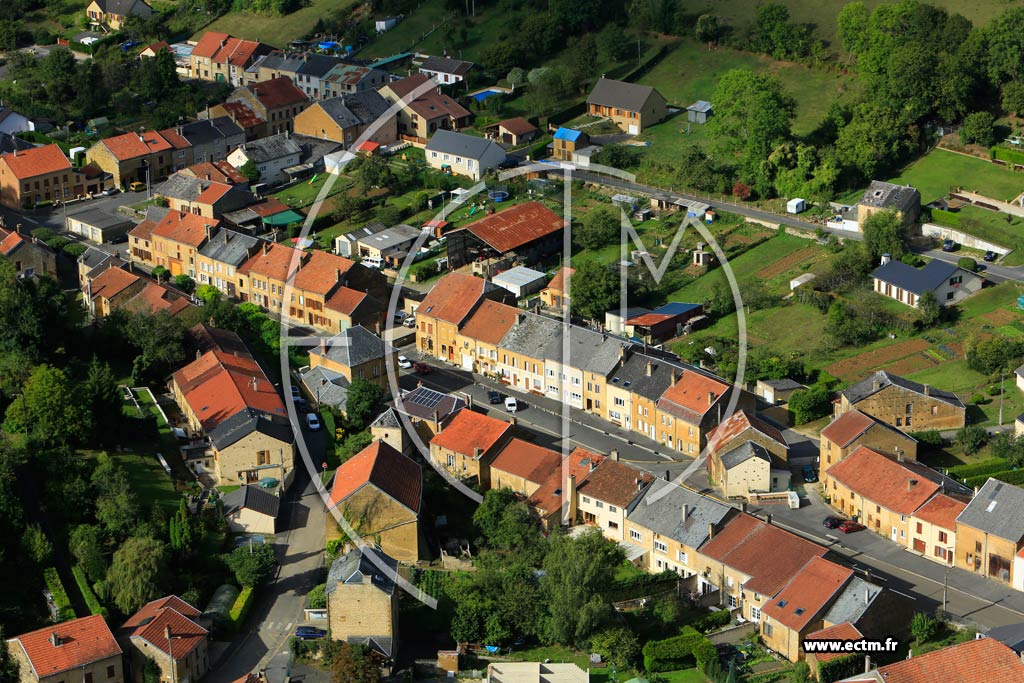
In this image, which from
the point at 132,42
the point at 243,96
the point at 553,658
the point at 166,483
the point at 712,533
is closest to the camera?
the point at 553,658

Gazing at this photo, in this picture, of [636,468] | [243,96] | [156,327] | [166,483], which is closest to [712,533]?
[636,468]

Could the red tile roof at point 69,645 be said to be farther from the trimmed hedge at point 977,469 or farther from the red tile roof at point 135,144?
the red tile roof at point 135,144

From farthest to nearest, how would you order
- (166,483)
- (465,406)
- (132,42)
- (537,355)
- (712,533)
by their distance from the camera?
(132,42) → (537,355) → (465,406) → (166,483) → (712,533)

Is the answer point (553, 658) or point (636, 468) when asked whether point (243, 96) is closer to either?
point (636, 468)

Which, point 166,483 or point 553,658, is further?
point 166,483

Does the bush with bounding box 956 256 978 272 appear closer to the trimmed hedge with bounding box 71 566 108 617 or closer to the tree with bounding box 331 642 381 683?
the tree with bounding box 331 642 381 683

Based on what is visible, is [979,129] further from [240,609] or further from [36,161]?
[36,161]

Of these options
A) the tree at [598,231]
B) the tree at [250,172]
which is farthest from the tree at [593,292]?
the tree at [250,172]
